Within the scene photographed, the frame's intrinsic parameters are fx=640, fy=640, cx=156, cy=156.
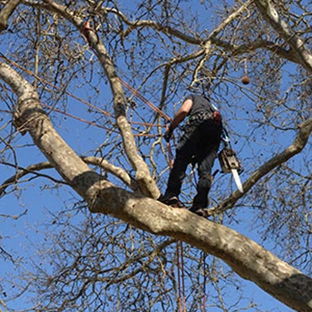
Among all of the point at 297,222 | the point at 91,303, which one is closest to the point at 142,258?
the point at 91,303

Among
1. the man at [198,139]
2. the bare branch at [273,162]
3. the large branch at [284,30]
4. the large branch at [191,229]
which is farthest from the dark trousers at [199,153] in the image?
the large branch at [284,30]

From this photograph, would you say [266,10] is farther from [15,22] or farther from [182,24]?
[15,22]

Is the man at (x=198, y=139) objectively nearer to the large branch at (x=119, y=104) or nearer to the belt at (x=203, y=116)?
the belt at (x=203, y=116)

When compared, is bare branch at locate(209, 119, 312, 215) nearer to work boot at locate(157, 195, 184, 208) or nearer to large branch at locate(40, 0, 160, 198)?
work boot at locate(157, 195, 184, 208)

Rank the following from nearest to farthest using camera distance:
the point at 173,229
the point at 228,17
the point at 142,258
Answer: the point at 173,229 < the point at 142,258 < the point at 228,17

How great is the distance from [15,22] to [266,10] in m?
2.62

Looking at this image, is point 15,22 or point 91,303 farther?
point 15,22

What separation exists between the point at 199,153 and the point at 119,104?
83 cm

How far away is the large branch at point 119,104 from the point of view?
468 cm

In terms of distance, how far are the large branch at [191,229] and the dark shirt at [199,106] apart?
1.26m

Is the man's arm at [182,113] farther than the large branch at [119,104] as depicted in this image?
Yes

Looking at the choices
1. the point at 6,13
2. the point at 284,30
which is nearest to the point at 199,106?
the point at 284,30

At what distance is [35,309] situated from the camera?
5578 mm

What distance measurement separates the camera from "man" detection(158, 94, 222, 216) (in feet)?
17.3
